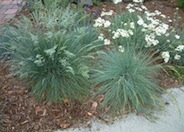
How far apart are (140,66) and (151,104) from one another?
1.31 ft

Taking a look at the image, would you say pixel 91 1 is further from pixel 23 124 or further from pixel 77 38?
pixel 23 124

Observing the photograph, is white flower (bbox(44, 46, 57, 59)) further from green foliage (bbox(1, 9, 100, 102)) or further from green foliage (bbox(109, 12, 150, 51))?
green foliage (bbox(109, 12, 150, 51))

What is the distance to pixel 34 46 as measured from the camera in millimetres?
2803

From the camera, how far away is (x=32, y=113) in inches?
107

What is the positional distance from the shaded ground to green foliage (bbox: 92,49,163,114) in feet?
0.72

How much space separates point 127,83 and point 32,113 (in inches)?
38.0

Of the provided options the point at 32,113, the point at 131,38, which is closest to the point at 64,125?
the point at 32,113

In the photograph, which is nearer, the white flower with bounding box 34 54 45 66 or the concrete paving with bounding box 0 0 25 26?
the white flower with bounding box 34 54 45 66

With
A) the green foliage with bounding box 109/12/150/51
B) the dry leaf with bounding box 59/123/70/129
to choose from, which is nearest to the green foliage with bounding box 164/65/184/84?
the green foliage with bounding box 109/12/150/51

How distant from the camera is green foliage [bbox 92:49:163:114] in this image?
2.75m

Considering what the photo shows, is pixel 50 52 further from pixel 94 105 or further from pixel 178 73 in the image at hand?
pixel 178 73

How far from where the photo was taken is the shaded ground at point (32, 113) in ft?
8.55

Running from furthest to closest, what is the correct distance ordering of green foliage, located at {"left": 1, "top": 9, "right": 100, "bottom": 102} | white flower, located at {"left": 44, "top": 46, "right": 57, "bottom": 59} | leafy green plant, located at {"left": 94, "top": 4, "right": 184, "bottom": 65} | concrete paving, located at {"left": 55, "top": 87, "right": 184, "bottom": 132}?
leafy green plant, located at {"left": 94, "top": 4, "right": 184, "bottom": 65}, green foliage, located at {"left": 1, "top": 9, "right": 100, "bottom": 102}, concrete paving, located at {"left": 55, "top": 87, "right": 184, "bottom": 132}, white flower, located at {"left": 44, "top": 46, "right": 57, "bottom": 59}

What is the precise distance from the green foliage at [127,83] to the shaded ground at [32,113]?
8.7 inches
